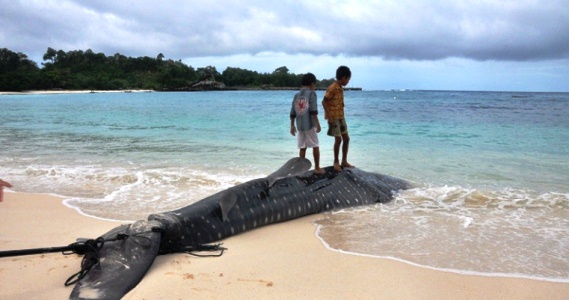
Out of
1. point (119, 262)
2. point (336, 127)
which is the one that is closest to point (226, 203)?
point (119, 262)

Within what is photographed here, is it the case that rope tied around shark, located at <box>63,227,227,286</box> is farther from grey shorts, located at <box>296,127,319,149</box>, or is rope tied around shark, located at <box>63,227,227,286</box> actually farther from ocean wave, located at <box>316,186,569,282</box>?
grey shorts, located at <box>296,127,319,149</box>

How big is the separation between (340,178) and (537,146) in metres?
9.22

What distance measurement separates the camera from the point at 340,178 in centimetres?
640

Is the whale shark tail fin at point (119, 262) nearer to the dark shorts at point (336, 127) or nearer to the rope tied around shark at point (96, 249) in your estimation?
the rope tied around shark at point (96, 249)

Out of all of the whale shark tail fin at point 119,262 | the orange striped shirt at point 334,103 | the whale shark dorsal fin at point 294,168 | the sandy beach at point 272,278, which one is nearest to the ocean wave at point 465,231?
the sandy beach at point 272,278

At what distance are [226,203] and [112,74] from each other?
412 ft

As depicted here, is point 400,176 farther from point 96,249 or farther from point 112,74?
point 112,74

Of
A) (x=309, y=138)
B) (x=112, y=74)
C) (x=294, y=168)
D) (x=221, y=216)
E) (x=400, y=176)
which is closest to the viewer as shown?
(x=221, y=216)

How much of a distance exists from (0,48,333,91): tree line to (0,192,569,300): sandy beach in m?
94.9

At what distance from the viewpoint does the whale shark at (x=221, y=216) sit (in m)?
3.39

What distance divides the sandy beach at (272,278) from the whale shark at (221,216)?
148 millimetres

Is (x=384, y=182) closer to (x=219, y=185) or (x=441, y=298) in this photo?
(x=219, y=185)

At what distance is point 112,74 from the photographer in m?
119

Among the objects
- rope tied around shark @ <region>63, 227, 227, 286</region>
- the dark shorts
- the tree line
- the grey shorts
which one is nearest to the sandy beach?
rope tied around shark @ <region>63, 227, 227, 286</region>
